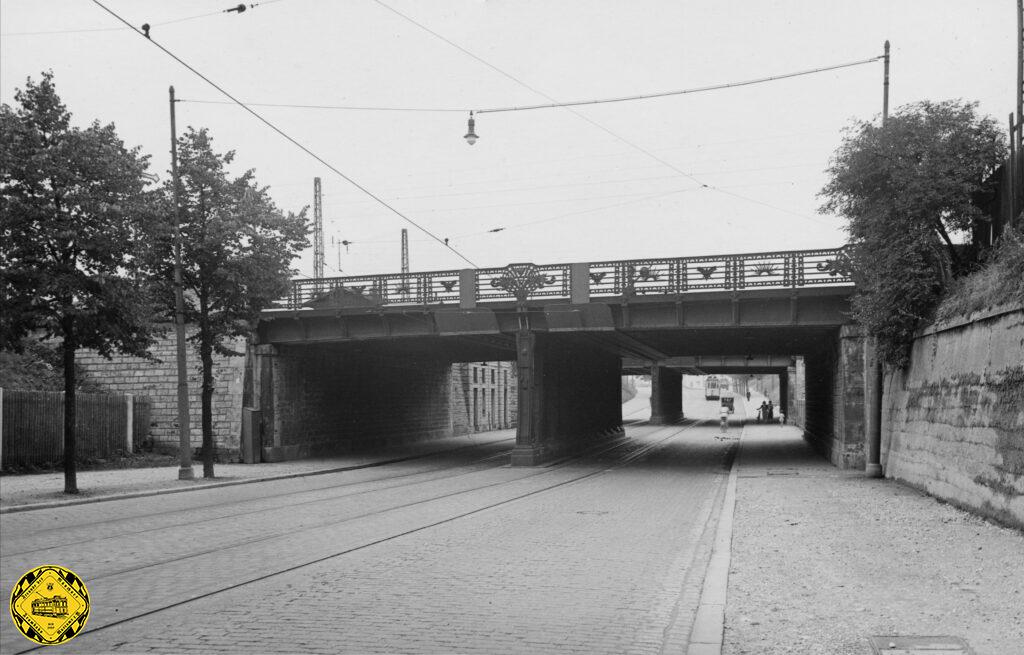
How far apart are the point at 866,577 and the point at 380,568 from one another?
16.3 ft

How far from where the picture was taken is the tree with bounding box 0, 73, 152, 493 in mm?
16109

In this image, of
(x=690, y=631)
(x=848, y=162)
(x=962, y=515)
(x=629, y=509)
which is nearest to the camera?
(x=690, y=631)

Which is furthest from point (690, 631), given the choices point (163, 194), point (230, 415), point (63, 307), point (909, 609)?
point (230, 415)

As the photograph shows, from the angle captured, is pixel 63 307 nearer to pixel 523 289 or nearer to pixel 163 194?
pixel 163 194

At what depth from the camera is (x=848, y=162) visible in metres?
20.8

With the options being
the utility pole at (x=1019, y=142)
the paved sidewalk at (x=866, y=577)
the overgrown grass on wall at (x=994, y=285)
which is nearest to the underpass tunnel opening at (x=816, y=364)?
the overgrown grass on wall at (x=994, y=285)

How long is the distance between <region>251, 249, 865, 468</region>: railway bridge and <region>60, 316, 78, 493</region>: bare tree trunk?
11.6 metres

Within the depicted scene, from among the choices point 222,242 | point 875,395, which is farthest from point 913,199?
point 222,242

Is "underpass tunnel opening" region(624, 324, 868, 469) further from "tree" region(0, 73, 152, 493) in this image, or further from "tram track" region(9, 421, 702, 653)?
"tree" region(0, 73, 152, 493)

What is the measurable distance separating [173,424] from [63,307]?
14445mm

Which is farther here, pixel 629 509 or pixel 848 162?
pixel 848 162

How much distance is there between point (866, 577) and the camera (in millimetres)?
8477

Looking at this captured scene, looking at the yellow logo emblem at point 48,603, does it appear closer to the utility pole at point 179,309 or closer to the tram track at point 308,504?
the tram track at point 308,504

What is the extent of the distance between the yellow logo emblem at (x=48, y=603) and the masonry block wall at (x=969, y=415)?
11.1 metres
